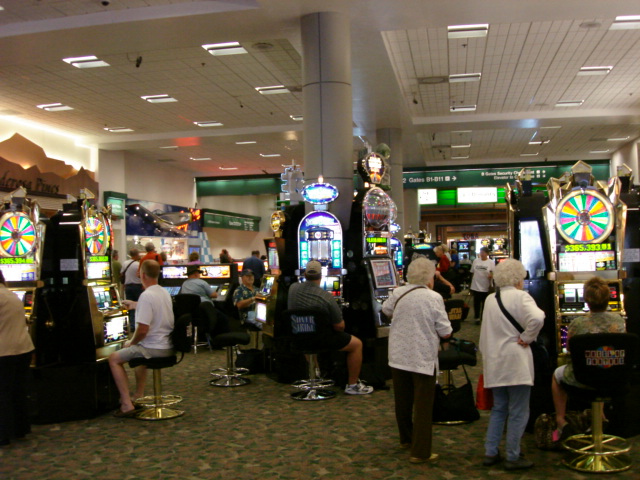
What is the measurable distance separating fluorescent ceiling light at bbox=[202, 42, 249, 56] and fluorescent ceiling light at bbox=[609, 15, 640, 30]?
18.4ft

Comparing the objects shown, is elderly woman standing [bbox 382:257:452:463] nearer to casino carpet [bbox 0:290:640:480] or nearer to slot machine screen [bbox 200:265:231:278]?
casino carpet [bbox 0:290:640:480]

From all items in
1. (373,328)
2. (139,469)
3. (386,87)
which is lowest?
(139,469)

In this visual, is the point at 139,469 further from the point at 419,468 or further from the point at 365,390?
the point at 365,390

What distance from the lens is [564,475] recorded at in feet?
12.9

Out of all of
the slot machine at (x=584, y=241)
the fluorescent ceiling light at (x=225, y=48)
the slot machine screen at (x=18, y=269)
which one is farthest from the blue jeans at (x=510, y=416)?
the fluorescent ceiling light at (x=225, y=48)

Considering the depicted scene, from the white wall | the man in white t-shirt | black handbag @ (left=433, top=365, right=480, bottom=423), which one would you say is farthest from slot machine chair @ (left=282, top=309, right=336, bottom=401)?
the white wall

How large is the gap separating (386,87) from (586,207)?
6893 mm

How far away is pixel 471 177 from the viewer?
18.7 m

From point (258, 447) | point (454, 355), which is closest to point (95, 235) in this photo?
point (258, 447)

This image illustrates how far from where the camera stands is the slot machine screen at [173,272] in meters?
11.2

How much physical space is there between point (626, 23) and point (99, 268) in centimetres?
813

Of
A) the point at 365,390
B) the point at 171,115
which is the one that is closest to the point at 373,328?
the point at 365,390

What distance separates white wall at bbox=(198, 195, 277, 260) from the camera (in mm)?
23163

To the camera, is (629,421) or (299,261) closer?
(629,421)
